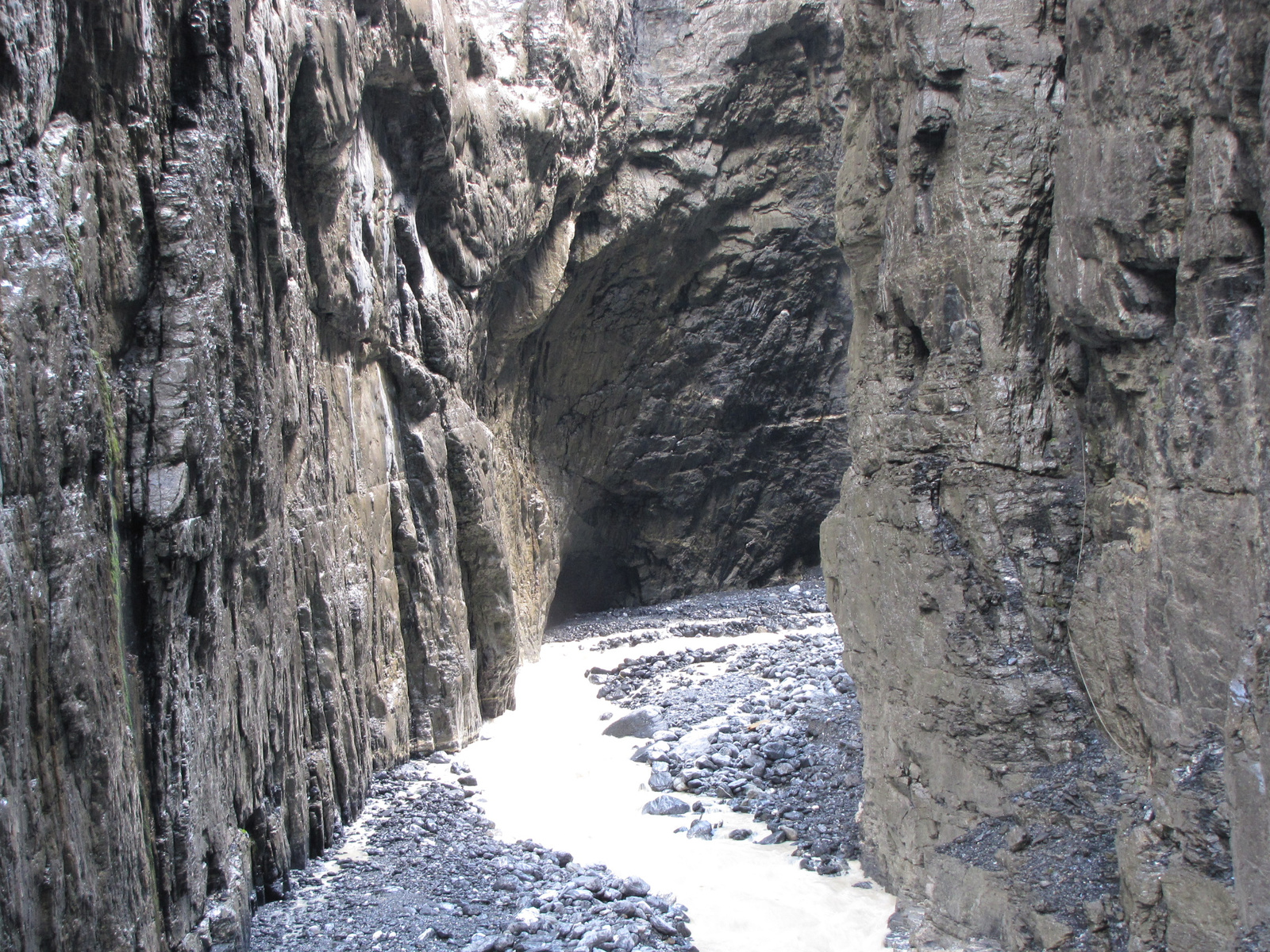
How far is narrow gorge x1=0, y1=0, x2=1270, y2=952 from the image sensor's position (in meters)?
3.73

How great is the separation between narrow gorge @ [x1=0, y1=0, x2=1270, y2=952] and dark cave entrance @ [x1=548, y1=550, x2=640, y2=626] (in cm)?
815

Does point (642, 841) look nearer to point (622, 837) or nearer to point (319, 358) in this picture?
point (622, 837)

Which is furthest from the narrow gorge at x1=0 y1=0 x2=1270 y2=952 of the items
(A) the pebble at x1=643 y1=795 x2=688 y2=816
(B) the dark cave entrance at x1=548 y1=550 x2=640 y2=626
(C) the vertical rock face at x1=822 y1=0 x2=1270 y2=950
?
(B) the dark cave entrance at x1=548 y1=550 x2=640 y2=626

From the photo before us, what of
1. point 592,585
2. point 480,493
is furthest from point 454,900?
point 592,585

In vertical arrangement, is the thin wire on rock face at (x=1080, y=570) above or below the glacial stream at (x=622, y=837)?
above

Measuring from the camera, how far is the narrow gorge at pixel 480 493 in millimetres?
3729

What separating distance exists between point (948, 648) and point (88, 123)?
17.3 feet

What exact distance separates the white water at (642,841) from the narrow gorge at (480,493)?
8.2 inches

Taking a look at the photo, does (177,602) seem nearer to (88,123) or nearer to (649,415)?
→ (88,123)

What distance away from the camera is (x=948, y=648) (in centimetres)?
557

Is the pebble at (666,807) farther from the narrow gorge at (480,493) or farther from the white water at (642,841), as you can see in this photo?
the narrow gorge at (480,493)

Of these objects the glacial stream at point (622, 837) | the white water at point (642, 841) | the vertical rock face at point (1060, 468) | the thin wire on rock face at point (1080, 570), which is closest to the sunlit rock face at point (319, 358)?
the glacial stream at point (622, 837)

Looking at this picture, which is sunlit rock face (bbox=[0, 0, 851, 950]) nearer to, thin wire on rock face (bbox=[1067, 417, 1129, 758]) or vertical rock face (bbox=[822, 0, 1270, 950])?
vertical rock face (bbox=[822, 0, 1270, 950])

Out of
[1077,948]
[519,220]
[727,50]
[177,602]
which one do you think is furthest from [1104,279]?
[727,50]
